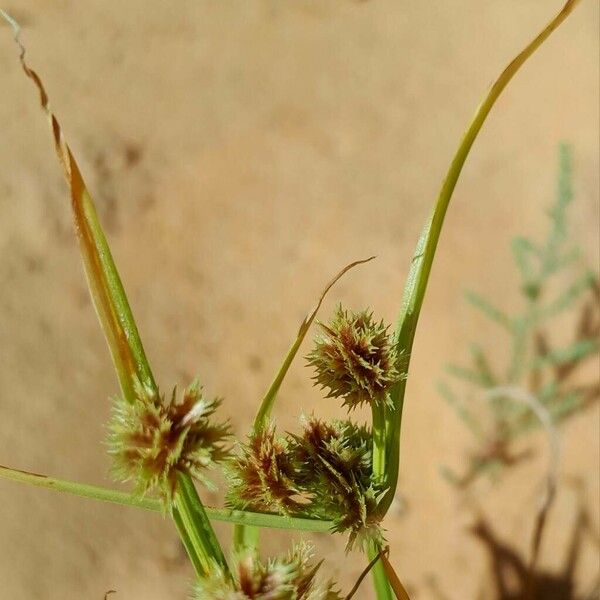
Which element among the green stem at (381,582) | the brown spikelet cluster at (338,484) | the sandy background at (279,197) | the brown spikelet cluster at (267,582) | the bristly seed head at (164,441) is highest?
the sandy background at (279,197)

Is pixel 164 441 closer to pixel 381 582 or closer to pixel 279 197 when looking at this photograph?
pixel 381 582

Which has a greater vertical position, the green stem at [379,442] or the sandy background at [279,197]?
the sandy background at [279,197]

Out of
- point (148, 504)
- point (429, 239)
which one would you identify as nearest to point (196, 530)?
point (148, 504)

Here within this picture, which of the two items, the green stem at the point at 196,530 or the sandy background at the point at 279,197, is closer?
the green stem at the point at 196,530

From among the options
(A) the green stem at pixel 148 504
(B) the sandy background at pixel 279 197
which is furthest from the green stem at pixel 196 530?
(B) the sandy background at pixel 279 197

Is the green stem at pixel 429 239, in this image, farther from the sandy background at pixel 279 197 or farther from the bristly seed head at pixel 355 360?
the sandy background at pixel 279 197

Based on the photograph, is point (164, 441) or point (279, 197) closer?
point (164, 441)

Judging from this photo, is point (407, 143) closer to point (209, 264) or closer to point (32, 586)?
point (209, 264)
